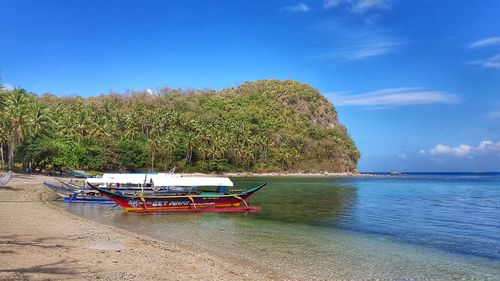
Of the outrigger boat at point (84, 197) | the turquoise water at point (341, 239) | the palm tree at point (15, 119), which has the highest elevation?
the palm tree at point (15, 119)

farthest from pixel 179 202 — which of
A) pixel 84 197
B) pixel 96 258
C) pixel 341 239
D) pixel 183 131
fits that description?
pixel 183 131

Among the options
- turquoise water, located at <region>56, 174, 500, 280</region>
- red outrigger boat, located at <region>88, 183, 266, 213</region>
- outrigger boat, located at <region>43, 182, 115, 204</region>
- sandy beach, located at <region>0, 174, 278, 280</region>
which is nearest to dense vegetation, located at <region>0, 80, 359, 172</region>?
outrigger boat, located at <region>43, 182, 115, 204</region>

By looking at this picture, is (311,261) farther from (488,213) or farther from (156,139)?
(156,139)

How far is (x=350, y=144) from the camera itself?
6329 inches

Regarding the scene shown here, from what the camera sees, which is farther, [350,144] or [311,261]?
[350,144]

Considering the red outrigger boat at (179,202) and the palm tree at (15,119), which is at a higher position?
the palm tree at (15,119)

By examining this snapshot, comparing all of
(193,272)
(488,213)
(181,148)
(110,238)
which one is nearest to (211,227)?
(110,238)

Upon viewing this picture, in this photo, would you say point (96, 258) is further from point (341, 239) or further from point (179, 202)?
point (179, 202)

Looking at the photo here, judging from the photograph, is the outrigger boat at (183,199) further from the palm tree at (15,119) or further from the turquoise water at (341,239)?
the palm tree at (15,119)

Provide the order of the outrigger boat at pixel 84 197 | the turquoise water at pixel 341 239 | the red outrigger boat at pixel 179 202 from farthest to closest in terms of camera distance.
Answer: the outrigger boat at pixel 84 197, the red outrigger boat at pixel 179 202, the turquoise water at pixel 341 239

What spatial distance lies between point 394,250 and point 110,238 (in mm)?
12621

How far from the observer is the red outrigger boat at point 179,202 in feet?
91.5

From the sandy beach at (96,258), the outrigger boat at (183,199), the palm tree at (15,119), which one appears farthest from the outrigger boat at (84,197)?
the palm tree at (15,119)

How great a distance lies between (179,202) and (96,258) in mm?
16299
